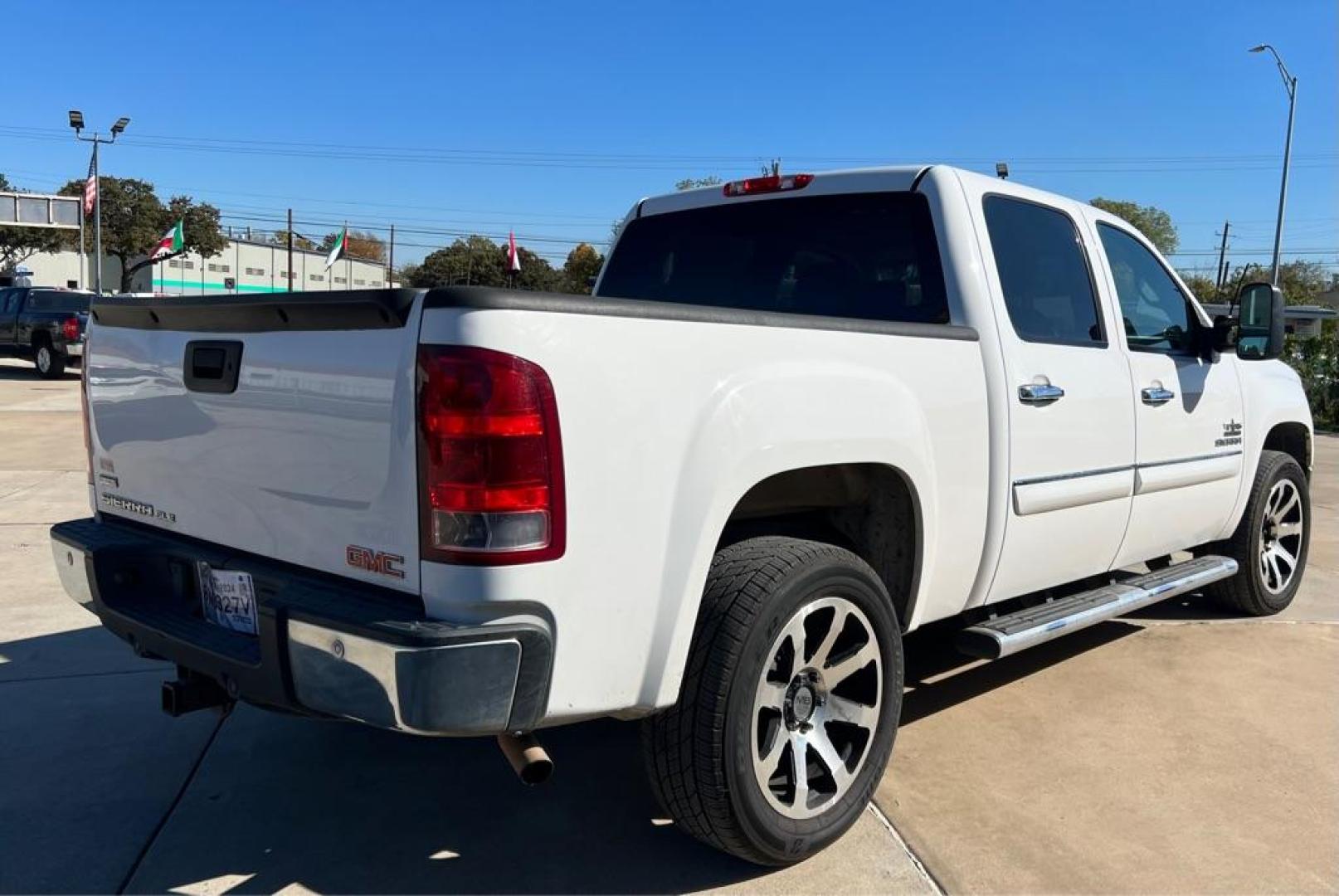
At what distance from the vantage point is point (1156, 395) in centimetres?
422

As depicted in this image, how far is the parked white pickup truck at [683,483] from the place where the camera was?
2225 mm

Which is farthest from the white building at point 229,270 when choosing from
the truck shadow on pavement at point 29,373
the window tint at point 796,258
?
the window tint at point 796,258

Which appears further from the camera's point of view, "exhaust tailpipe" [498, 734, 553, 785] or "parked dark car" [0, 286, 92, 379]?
"parked dark car" [0, 286, 92, 379]

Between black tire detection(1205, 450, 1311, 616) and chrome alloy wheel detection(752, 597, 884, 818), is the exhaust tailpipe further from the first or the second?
black tire detection(1205, 450, 1311, 616)

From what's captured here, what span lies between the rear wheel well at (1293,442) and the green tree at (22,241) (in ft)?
205

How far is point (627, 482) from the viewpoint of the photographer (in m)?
2.34

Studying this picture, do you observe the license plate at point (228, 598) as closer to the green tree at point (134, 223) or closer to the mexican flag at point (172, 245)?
the mexican flag at point (172, 245)

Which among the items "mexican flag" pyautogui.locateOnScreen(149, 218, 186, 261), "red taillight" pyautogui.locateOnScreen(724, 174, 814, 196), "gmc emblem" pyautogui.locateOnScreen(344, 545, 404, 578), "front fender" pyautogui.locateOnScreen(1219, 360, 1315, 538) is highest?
"mexican flag" pyautogui.locateOnScreen(149, 218, 186, 261)

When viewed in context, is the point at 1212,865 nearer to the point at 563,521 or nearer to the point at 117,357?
the point at 563,521

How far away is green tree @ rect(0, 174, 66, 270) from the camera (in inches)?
2200

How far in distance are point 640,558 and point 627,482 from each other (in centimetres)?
19

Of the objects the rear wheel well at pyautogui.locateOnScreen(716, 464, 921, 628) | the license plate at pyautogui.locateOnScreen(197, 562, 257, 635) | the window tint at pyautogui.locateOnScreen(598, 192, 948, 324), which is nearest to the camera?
the license plate at pyautogui.locateOnScreen(197, 562, 257, 635)

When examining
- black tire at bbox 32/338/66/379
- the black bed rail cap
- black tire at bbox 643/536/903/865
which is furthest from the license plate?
black tire at bbox 32/338/66/379

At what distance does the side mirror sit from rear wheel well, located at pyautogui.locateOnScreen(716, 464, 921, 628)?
242 cm
